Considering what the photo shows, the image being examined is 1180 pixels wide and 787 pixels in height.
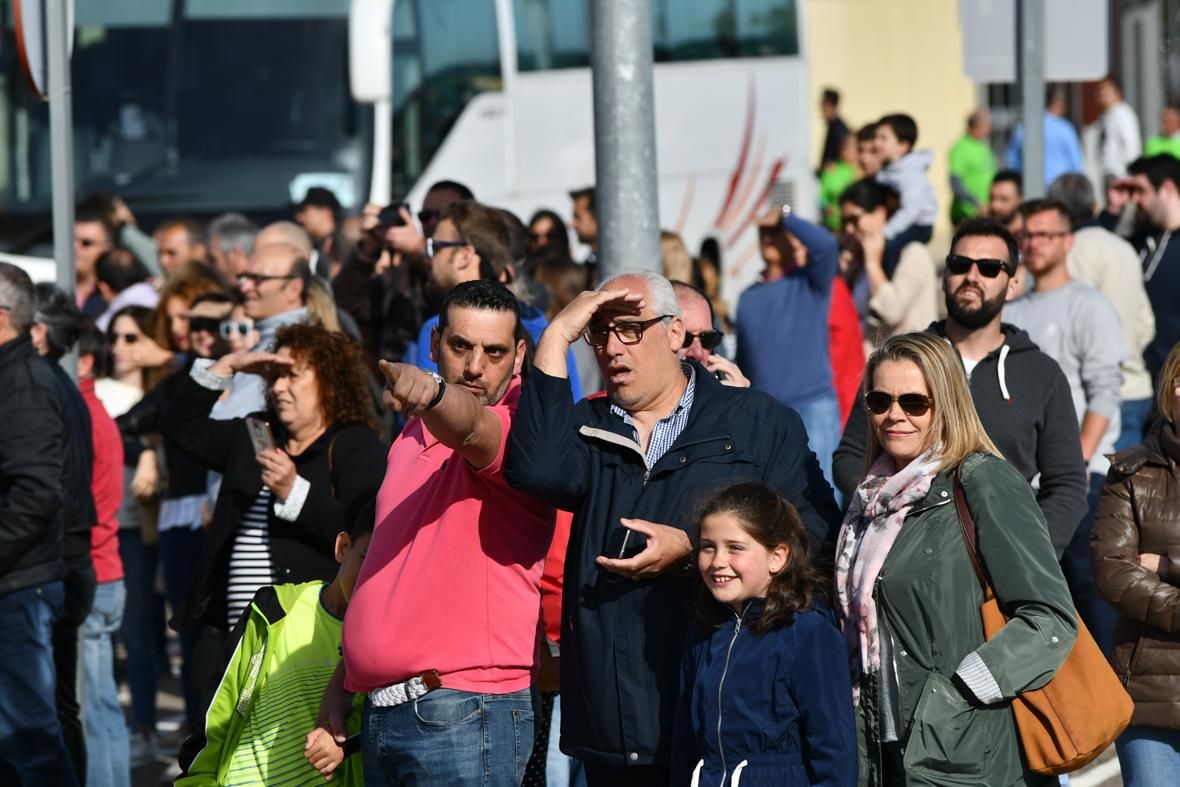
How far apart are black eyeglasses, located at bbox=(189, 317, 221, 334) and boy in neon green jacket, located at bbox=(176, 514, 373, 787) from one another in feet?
11.6

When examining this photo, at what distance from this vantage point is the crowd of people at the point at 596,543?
175 inches

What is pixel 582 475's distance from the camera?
468 cm

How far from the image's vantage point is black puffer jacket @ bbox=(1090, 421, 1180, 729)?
17.3 ft

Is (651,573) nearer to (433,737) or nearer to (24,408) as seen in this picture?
(433,737)

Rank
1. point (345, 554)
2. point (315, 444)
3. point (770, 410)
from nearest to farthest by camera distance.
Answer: point (770, 410), point (345, 554), point (315, 444)

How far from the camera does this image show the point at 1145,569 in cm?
531

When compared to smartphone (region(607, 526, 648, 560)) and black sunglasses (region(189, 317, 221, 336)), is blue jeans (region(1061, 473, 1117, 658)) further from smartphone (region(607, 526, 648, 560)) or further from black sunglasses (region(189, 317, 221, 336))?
black sunglasses (region(189, 317, 221, 336))

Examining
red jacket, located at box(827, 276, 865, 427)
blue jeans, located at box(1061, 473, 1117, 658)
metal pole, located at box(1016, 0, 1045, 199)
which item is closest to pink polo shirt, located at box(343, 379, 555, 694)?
blue jeans, located at box(1061, 473, 1117, 658)

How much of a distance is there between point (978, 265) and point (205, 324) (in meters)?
3.85

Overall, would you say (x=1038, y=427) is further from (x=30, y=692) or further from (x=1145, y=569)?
(x=30, y=692)

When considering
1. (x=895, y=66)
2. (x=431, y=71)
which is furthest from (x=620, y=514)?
(x=895, y=66)

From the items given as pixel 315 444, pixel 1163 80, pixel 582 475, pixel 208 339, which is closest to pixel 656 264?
pixel 315 444

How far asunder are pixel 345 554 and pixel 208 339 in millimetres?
3660

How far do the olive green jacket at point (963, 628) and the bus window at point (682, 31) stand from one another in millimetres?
12354
